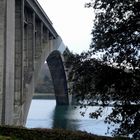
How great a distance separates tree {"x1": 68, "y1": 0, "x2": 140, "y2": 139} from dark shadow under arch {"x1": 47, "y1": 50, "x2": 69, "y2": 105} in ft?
164

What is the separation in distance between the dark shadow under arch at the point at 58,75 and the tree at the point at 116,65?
49.9 metres

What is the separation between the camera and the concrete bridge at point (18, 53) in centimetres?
2709

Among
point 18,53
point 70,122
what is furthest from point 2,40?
point 70,122

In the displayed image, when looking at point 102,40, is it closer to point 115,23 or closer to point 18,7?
point 115,23

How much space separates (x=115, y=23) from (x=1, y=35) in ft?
46.4

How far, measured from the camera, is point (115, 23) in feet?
45.4

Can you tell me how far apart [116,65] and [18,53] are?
19.5 metres

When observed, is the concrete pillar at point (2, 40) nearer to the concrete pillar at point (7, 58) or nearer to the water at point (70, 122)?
the concrete pillar at point (7, 58)

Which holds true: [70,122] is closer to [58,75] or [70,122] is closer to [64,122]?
[64,122]

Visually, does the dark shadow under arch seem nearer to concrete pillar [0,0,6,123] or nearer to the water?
the water

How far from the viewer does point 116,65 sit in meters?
13.8

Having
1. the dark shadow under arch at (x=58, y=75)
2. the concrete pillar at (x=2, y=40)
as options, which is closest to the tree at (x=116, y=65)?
the concrete pillar at (x=2, y=40)

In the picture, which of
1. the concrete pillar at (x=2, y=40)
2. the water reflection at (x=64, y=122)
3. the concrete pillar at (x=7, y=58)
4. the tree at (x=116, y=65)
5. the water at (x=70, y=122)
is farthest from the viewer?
the water reflection at (x=64, y=122)

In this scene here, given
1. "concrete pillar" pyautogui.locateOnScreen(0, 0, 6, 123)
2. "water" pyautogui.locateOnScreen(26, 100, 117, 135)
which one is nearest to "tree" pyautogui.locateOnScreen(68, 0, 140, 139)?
"water" pyautogui.locateOnScreen(26, 100, 117, 135)
